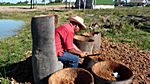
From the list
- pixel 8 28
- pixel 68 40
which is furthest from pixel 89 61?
pixel 8 28

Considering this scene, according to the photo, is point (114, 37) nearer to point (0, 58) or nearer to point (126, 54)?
point (126, 54)

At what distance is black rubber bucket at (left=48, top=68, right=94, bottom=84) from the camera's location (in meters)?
5.48

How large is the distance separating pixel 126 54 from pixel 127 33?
459cm

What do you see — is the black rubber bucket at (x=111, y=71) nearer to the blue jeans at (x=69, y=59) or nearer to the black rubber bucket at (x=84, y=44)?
the blue jeans at (x=69, y=59)

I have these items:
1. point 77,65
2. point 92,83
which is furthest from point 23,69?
point 92,83

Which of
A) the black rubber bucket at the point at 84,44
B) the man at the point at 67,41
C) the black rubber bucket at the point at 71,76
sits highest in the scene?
the man at the point at 67,41

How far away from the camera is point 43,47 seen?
560 cm

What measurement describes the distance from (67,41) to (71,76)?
0.73 m

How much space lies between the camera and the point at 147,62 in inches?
310

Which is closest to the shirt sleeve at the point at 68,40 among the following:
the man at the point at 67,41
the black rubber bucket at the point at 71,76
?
the man at the point at 67,41

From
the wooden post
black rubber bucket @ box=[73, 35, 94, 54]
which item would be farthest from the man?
black rubber bucket @ box=[73, 35, 94, 54]

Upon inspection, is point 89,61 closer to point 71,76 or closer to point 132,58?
point 71,76

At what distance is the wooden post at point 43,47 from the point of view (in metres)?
5.54

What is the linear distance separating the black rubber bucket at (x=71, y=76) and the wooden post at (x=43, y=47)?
0.25 m
